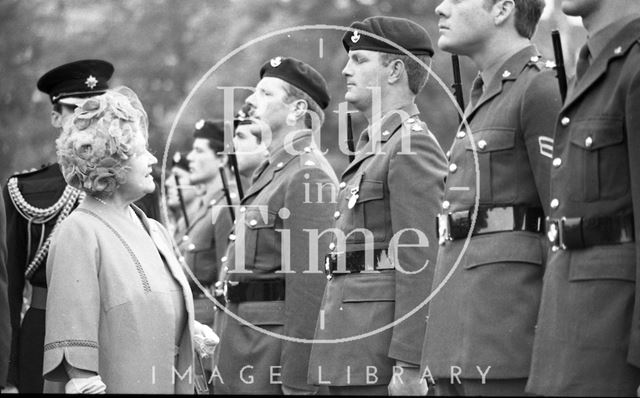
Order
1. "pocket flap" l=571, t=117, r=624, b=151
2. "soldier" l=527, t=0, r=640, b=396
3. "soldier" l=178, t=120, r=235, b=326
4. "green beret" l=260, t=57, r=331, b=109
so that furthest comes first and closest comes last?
"soldier" l=178, t=120, r=235, b=326 → "green beret" l=260, t=57, r=331, b=109 → "pocket flap" l=571, t=117, r=624, b=151 → "soldier" l=527, t=0, r=640, b=396

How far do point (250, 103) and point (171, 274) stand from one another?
2595 mm

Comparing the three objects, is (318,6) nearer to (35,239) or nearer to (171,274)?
(35,239)

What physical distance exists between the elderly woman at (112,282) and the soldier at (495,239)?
38.6 inches

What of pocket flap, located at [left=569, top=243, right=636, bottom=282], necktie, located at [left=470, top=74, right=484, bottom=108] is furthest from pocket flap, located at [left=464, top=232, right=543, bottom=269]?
necktie, located at [left=470, top=74, right=484, bottom=108]

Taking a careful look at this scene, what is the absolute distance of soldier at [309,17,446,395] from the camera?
5.99m

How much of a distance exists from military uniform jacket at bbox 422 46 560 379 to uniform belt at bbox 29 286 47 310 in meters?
2.32

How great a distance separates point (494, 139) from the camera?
17.3ft

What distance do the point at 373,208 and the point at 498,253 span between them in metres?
1.11

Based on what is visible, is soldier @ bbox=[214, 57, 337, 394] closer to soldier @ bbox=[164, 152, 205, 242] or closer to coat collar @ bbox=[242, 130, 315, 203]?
coat collar @ bbox=[242, 130, 315, 203]

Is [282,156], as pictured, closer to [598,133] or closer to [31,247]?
[31,247]

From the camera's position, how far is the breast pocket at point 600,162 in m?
4.57

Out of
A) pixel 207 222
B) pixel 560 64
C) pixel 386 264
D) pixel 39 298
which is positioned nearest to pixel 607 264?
pixel 560 64

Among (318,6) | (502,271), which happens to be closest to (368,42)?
(502,271)

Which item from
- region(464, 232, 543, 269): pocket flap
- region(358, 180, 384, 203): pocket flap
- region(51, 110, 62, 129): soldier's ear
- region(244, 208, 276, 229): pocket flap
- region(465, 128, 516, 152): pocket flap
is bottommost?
region(464, 232, 543, 269): pocket flap
